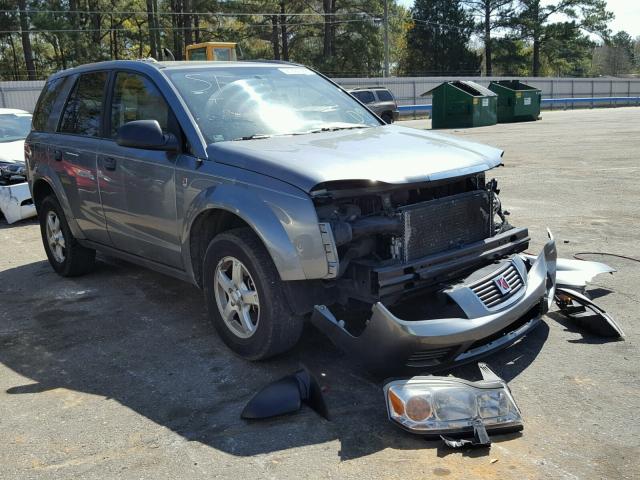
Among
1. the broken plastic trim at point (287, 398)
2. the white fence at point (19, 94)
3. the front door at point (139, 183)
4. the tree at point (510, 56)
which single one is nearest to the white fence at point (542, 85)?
the tree at point (510, 56)

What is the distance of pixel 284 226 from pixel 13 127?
9009mm

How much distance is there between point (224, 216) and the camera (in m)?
4.14

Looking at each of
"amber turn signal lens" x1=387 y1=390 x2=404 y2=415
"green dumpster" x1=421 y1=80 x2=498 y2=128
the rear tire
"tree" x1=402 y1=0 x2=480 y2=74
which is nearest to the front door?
the rear tire

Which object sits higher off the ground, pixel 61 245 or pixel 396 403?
pixel 61 245

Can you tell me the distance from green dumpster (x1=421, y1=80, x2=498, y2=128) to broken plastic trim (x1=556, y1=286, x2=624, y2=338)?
24.8 metres

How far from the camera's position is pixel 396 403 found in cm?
311

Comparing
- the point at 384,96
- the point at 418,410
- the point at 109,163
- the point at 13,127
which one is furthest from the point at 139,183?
the point at 384,96

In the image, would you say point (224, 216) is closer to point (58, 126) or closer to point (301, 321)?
point (301, 321)

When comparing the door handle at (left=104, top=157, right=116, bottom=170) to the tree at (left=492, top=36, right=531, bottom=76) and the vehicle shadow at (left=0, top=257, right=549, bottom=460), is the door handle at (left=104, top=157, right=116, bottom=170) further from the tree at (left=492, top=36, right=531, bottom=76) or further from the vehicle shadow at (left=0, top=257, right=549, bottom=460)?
the tree at (left=492, top=36, right=531, bottom=76)

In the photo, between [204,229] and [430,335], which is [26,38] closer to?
[204,229]

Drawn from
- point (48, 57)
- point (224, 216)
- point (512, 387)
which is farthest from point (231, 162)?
point (48, 57)

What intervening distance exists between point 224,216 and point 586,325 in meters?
2.50

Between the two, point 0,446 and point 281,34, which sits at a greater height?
point 281,34

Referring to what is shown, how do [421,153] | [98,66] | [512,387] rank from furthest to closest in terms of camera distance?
[98,66] < [421,153] < [512,387]
